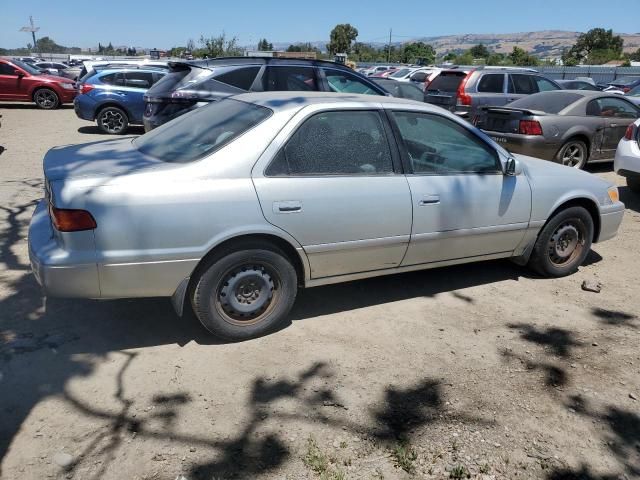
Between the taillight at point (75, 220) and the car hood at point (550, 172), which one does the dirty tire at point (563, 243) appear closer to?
the car hood at point (550, 172)

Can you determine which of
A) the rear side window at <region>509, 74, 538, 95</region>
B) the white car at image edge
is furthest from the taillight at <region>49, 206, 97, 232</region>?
the rear side window at <region>509, 74, 538, 95</region>

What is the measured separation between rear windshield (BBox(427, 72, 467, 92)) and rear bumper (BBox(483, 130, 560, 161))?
15.8 ft

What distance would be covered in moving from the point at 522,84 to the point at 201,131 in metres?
10.7

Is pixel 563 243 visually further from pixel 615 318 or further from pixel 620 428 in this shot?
pixel 620 428

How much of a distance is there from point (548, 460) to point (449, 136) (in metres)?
2.53

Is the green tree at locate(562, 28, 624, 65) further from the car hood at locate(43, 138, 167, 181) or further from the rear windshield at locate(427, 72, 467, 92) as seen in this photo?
the car hood at locate(43, 138, 167, 181)

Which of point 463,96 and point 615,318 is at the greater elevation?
point 463,96

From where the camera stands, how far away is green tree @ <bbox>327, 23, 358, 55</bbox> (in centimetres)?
7744

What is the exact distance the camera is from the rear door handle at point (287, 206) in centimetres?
353

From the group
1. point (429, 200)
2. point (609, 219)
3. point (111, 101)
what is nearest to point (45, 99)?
point (111, 101)

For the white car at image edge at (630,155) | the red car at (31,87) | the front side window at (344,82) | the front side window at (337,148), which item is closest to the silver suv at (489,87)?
the front side window at (344,82)

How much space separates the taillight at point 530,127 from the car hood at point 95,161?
6.72 m

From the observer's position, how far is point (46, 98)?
18344 mm

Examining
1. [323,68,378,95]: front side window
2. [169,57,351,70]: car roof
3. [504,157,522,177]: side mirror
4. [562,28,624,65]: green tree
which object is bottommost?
[504,157,522,177]: side mirror
